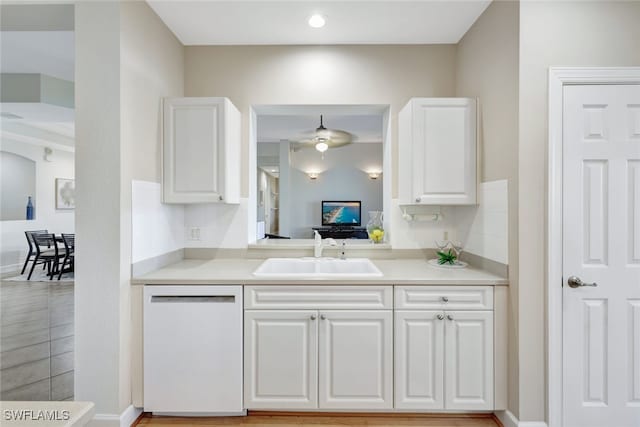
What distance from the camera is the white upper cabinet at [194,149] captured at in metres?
2.30

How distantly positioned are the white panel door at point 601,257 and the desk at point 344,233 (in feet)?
16.0

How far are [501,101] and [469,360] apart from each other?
1558 mm

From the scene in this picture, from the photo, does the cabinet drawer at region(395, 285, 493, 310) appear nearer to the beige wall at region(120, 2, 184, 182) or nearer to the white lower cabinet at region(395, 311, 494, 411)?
the white lower cabinet at region(395, 311, 494, 411)

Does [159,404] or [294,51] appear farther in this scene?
[294,51]

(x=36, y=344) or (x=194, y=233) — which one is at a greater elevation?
(x=194, y=233)

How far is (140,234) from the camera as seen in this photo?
2066 millimetres

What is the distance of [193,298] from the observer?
2.00 m

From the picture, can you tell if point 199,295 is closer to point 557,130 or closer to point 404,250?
point 404,250

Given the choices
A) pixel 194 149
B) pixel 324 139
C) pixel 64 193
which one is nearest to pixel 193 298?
pixel 194 149

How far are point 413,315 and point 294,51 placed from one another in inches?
84.2

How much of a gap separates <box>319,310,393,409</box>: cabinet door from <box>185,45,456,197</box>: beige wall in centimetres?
150

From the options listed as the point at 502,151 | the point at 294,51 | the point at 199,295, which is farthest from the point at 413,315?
the point at 294,51

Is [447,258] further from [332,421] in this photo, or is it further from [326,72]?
[326,72]

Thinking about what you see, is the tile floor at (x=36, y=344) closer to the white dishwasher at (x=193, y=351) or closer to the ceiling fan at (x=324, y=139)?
the white dishwasher at (x=193, y=351)
